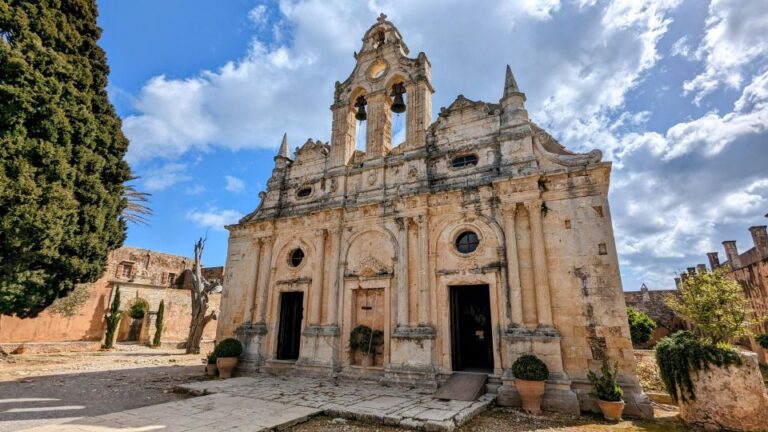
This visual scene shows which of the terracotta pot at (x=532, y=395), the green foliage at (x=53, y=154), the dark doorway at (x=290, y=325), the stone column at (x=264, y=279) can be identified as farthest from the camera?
the stone column at (x=264, y=279)

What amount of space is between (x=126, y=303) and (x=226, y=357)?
18343 mm

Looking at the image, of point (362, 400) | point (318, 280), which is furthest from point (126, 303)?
point (362, 400)

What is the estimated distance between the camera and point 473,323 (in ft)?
38.5

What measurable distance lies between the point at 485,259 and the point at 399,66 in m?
8.50

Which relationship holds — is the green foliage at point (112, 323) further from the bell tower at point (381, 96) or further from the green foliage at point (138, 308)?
the bell tower at point (381, 96)

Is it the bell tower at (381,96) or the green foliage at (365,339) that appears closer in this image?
the green foliage at (365,339)

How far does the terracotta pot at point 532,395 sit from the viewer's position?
26.9 feet

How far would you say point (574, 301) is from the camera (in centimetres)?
A: 923

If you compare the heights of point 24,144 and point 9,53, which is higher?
point 9,53

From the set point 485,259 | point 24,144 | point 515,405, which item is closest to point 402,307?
point 485,259

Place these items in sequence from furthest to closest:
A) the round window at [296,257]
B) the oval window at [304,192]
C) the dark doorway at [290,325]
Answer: the oval window at [304,192], the round window at [296,257], the dark doorway at [290,325]

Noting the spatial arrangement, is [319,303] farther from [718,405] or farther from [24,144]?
[718,405]

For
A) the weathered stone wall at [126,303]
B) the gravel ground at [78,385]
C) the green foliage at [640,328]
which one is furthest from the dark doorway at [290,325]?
the green foliage at [640,328]

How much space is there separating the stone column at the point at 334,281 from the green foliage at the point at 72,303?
17767 millimetres
